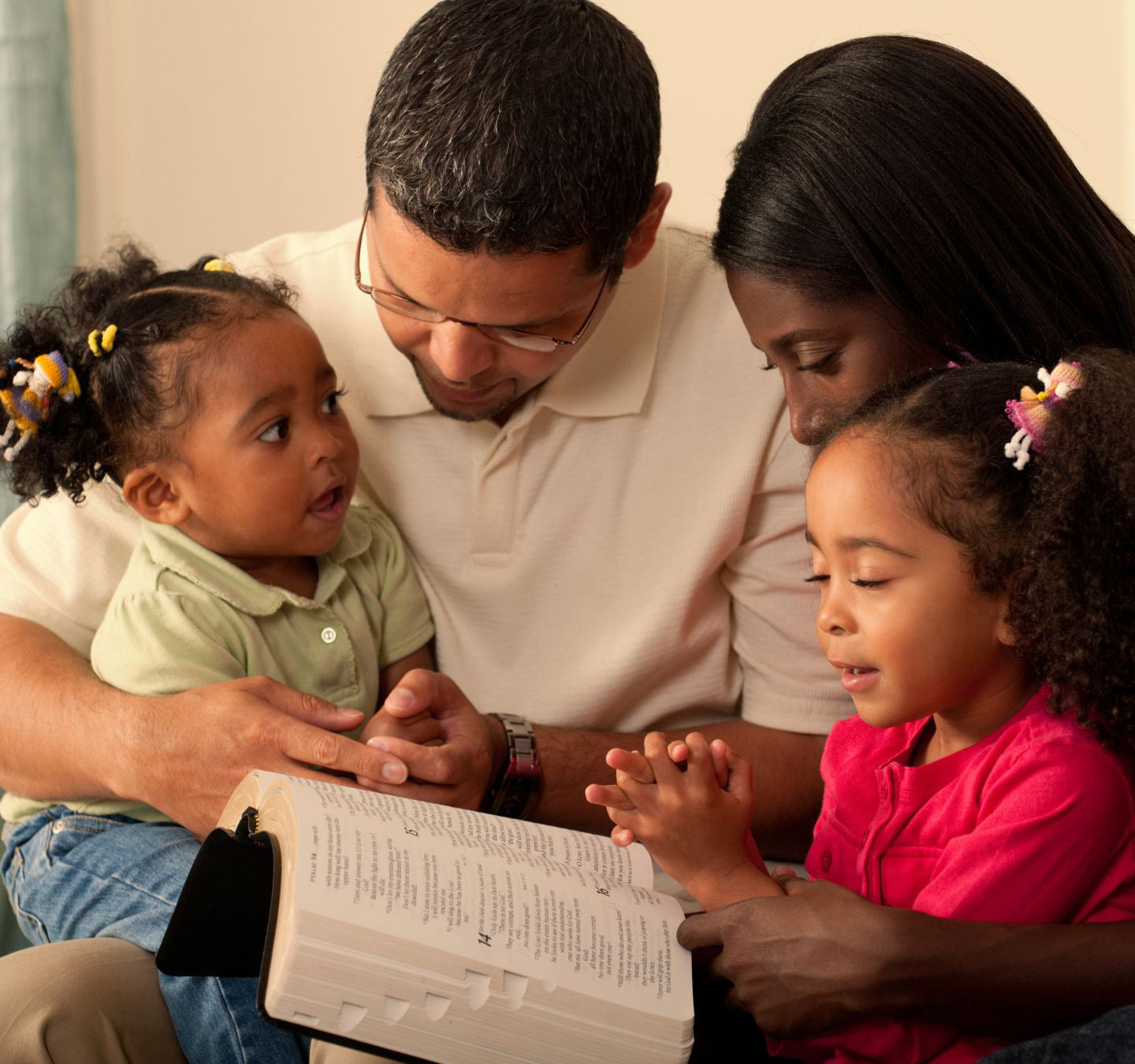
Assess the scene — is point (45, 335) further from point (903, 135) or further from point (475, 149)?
point (903, 135)

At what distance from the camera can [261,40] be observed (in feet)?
8.46

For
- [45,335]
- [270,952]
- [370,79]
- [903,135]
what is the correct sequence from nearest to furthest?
[270,952]
[903,135]
[45,335]
[370,79]

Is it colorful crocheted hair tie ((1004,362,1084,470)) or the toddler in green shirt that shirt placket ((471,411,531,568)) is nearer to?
the toddler in green shirt

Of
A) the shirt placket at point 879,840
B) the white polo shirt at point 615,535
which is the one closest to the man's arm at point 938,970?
the shirt placket at point 879,840

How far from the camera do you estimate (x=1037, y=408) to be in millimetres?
1176

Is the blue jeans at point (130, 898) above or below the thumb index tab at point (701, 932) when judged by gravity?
below

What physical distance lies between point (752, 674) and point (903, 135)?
0.75m

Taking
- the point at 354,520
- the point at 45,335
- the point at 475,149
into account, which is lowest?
the point at 354,520

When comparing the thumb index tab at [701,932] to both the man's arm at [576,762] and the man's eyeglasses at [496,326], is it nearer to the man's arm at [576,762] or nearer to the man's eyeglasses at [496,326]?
the man's arm at [576,762]

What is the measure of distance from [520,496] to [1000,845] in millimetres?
859

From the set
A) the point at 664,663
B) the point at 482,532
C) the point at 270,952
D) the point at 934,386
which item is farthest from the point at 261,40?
the point at 270,952

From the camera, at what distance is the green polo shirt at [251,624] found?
62.2 inches

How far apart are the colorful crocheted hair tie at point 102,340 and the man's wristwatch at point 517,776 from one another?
2.23ft

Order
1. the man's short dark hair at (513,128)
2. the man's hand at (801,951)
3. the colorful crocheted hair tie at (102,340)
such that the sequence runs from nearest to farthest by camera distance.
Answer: the man's hand at (801,951) < the man's short dark hair at (513,128) < the colorful crocheted hair tie at (102,340)
